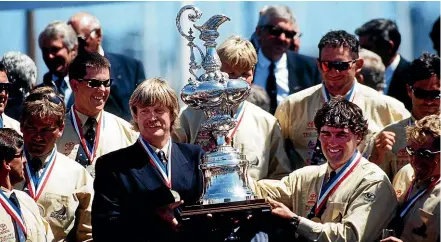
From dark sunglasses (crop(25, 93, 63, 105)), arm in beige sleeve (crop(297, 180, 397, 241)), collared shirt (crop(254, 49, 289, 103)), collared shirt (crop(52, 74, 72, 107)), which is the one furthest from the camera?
collared shirt (crop(254, 49, 289, 103))

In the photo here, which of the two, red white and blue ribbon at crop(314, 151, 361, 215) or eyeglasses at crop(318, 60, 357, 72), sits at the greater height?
eyeglasses at crop(318, 60, 357, 72)

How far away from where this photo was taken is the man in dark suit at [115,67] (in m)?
11.3

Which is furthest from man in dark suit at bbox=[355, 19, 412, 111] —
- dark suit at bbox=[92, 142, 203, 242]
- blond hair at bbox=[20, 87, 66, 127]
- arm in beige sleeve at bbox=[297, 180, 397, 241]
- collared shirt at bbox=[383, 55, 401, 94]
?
dark suit at bbox=[92, 142, 203, 242]

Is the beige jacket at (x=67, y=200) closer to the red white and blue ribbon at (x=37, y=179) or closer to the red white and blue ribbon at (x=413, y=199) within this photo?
the red white and blue ribbon at (x=37, y=179)

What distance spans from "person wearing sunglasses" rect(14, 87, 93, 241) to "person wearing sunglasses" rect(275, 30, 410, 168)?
1718mm

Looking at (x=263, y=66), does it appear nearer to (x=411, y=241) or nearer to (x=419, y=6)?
(x=419, y=6)

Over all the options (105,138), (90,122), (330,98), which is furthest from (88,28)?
(330,98)

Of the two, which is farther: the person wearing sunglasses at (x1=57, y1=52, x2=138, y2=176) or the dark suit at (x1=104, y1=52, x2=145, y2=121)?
the dark suit at (x1=104, y1=52, x2=145, y2=121)

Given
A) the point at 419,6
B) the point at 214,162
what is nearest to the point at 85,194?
the point at 214,162

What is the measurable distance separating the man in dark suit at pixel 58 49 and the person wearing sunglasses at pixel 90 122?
4.44ft

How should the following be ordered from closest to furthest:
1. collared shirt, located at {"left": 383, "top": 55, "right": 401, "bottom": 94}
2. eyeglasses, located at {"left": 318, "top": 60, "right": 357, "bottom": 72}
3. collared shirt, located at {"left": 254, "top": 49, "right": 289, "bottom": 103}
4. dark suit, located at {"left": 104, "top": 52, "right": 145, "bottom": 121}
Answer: eyeglasses, located at {"left": 318, "top": 60, "right": 357, "bottom": 72}
dark suit, located at {"left": 104, "top": 52, "right": 145, "bottom": 121}
collared shirt, located at {"left": 254, "top": 49, "right": 289, "bottom": 103}
collared shirt, located at {"left": 383, "top": 55, "right": 401, "bottom": 94}

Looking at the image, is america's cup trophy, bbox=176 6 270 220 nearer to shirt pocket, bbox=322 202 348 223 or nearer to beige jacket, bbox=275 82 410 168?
shirt pocket, bbox=322 202 348 223

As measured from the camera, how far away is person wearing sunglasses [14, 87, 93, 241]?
908cm

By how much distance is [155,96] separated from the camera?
8.63 m
